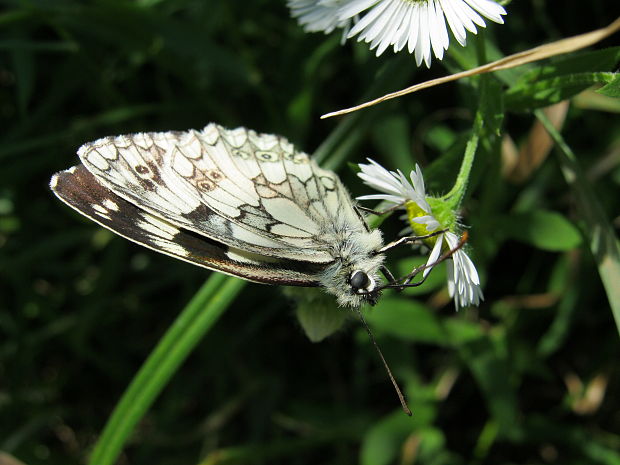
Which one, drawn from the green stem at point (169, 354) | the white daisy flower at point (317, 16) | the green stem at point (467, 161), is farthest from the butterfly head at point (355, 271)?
the white daisy flower at point (317, 16)

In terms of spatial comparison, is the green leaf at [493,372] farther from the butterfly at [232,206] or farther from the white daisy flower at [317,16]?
the white daisy flower at [317,16]

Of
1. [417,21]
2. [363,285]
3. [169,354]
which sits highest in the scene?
[417,21]

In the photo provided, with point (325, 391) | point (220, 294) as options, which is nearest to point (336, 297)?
point (220, 294)

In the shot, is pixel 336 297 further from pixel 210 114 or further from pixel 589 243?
pixel 210 114

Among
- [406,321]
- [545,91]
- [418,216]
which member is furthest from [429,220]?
[406,321]

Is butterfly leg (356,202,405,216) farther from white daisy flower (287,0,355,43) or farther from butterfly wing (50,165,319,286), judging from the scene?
white daisy flower (287,0,355,43)

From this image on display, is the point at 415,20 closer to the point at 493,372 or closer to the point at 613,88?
the point at 613,88

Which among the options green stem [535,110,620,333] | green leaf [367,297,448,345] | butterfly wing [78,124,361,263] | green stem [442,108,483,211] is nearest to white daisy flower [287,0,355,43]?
butterfly wing [78,124,361,263]
